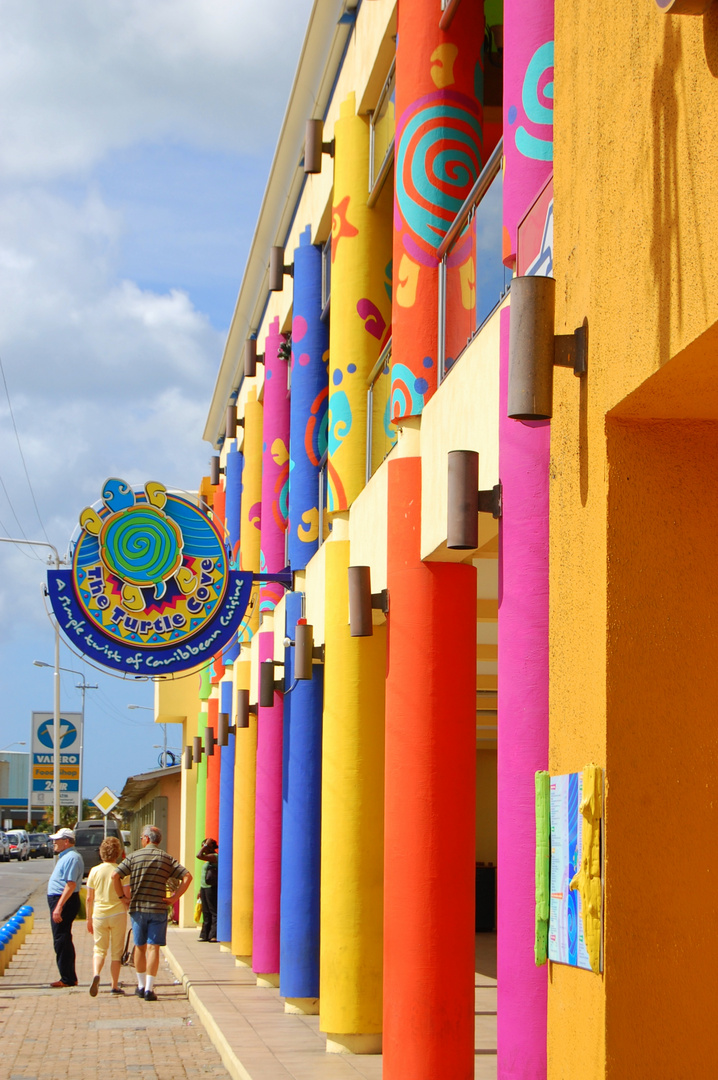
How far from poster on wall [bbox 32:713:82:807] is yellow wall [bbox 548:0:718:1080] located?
1848 inches

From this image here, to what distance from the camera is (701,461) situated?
14.9ft

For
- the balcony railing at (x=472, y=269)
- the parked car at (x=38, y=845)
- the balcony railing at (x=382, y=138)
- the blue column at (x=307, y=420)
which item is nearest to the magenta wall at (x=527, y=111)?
the balcony railing at (x=472, y=269)

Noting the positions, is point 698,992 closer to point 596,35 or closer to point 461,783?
point 596,35

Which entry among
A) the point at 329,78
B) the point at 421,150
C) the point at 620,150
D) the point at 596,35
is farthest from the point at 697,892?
the point at 329,78

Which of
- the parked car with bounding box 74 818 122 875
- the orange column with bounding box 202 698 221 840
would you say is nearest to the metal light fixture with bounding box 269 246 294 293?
the orange column with bounding box 202 698 221 840

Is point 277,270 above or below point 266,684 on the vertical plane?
above

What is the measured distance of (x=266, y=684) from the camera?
566 inches

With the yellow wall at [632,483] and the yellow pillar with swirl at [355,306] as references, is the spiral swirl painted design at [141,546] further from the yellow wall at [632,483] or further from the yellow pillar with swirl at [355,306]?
the yellow wall at [632,483]

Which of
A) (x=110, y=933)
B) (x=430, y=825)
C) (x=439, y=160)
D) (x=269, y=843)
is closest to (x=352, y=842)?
(x=430, y=825)

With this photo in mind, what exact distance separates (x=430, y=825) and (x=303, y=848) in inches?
191

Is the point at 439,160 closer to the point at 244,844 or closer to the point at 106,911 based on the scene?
the point at 106,911

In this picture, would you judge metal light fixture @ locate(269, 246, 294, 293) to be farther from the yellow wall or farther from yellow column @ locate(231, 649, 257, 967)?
the yellow wall

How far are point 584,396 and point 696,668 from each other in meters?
1.03

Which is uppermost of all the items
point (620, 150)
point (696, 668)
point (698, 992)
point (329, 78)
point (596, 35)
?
point (329, 78)
